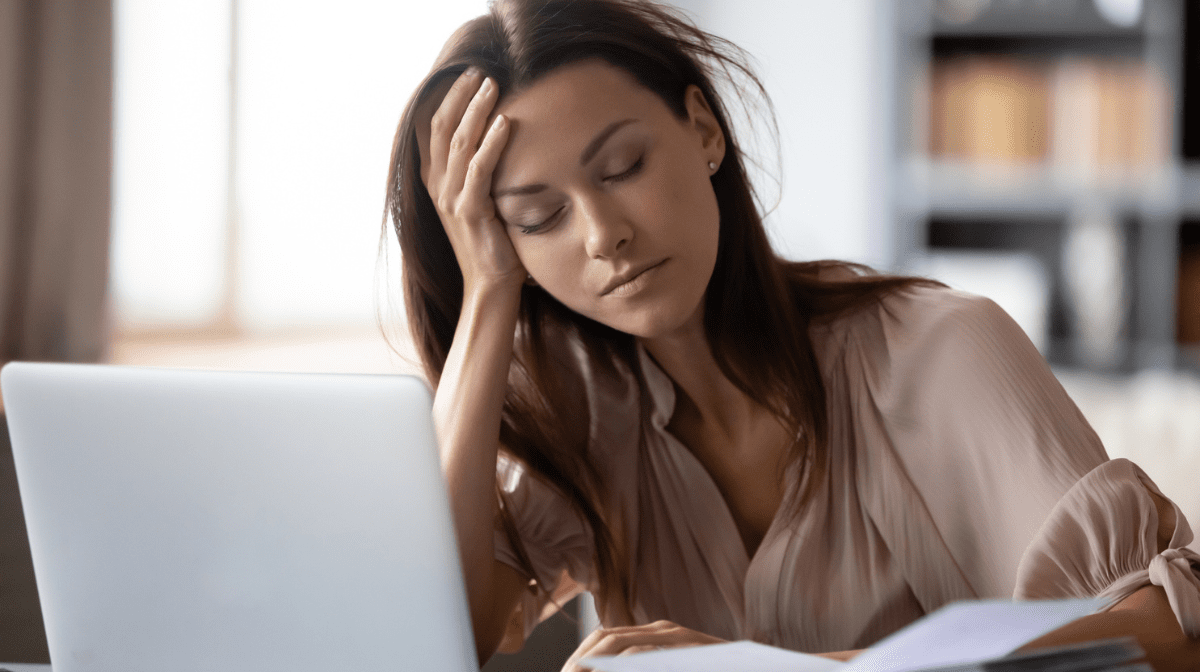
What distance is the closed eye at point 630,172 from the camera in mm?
935

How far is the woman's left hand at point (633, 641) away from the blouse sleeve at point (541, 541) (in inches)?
15.4

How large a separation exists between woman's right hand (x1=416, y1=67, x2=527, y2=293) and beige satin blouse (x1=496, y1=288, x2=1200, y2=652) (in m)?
0.21

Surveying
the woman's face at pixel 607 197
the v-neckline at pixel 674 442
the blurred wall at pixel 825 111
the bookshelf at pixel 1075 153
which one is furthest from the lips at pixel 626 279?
the bookshelf at pixel 1075 153

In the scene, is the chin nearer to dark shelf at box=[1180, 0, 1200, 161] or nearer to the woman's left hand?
the woman's left hand

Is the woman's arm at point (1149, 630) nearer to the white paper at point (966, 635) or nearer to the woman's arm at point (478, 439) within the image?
the white paper at point (966, 635)

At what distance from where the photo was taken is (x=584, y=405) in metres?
1.17

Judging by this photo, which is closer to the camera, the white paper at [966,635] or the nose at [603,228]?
the white paper at [966,635]

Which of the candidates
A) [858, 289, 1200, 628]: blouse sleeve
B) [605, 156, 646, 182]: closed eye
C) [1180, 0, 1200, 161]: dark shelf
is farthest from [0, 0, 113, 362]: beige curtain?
[1180, 0, 1200, 161]: dark shelf

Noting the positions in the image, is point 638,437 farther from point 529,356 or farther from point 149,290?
point 149,290

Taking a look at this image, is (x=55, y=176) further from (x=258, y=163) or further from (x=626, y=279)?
(x=626, y=279)

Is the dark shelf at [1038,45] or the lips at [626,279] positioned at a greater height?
the dark shelf at [1038,45]

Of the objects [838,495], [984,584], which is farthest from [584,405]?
[984,584]

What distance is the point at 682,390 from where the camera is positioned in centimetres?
117

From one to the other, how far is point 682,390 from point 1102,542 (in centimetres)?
49
